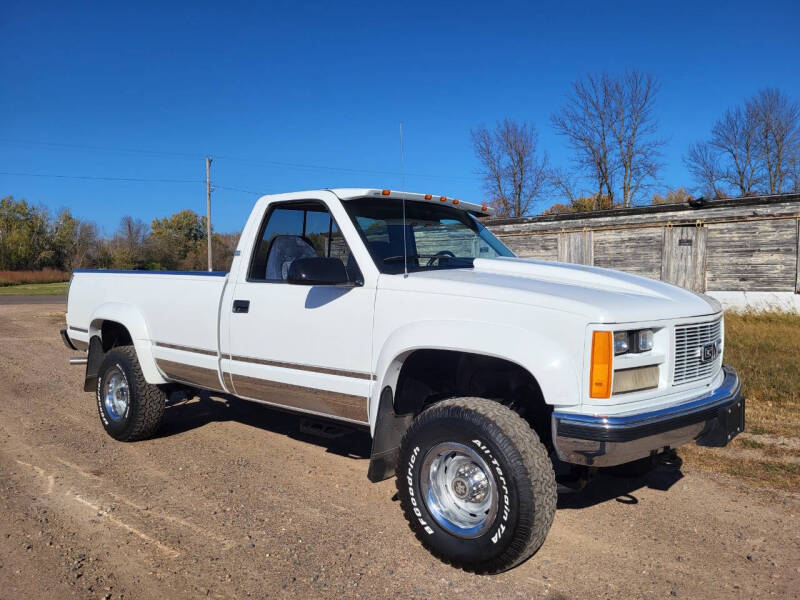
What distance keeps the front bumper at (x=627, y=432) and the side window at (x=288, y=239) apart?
2326mm

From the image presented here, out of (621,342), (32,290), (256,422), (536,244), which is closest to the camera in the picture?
(621,342)

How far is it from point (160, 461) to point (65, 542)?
1557 mm

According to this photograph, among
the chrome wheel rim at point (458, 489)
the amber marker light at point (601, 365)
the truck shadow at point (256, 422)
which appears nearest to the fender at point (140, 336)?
the truck shadow at point (256, 422)

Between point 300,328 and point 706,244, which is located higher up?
point 706,244

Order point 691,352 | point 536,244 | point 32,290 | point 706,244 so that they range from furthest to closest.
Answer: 1. point 32,290
2. point 536,244
3. point 706,244
4. point 691,352

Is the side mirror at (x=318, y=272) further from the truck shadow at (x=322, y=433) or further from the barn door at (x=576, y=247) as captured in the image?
the barn door at (x=576, y=247)

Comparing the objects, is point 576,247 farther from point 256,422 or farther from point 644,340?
point 644,340

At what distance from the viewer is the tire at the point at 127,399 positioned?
5.52 meters

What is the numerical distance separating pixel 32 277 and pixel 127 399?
161 ft

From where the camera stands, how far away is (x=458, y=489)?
136 inches

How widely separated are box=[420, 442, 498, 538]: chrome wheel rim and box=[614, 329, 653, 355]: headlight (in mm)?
898

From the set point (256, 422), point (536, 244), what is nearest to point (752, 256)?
point (536, 244)

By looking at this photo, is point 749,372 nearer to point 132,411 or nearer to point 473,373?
point 473,373

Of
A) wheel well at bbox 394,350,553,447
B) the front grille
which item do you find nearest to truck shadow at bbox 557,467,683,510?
wheel well at bbox 394,350,553,447
